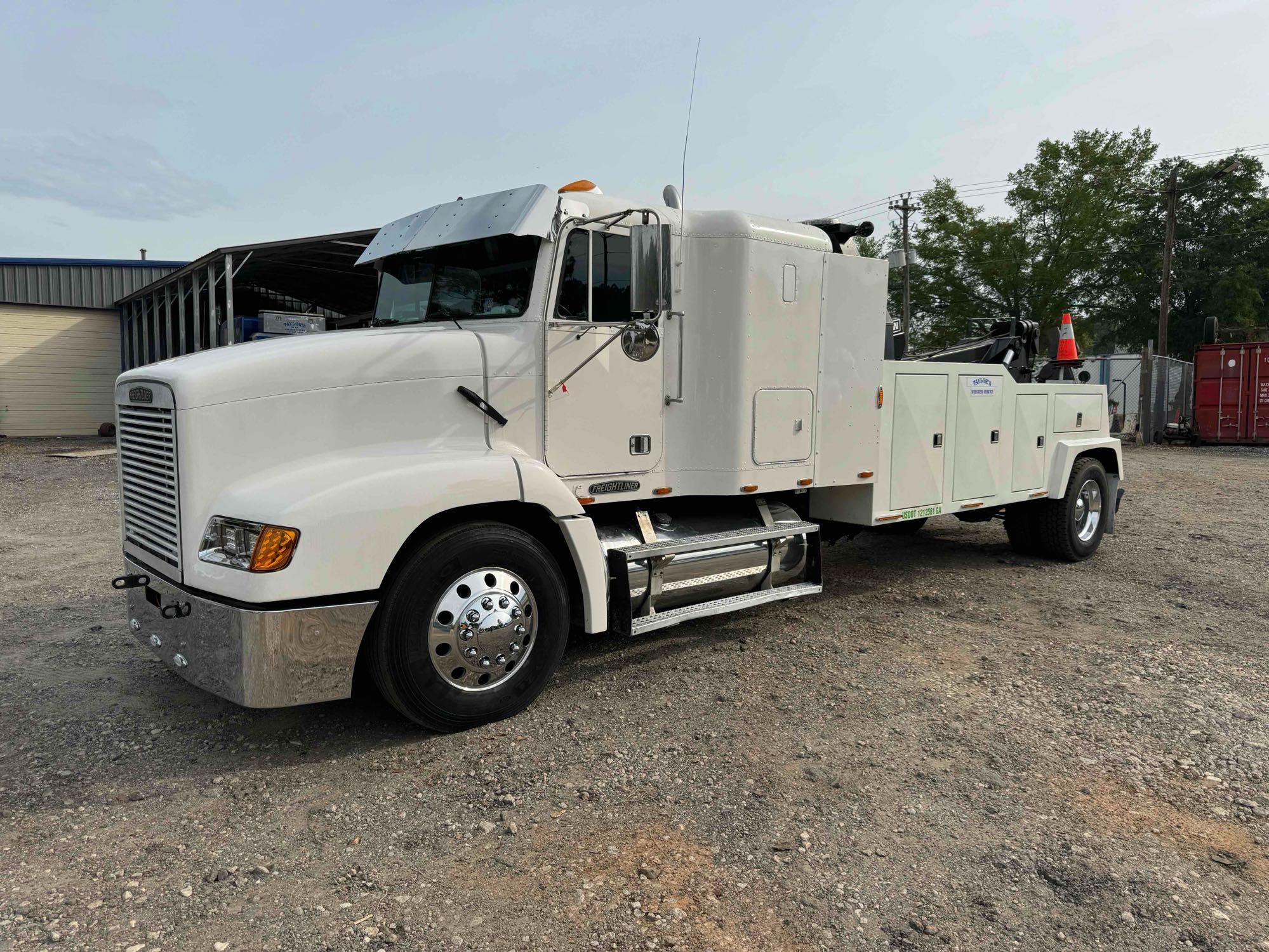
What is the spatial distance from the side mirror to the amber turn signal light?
75.3 inches

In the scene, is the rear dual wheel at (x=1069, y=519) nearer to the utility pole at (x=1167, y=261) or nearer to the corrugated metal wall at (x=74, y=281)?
the utility pole at (x=1167, y=261)

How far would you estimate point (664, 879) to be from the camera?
291cm

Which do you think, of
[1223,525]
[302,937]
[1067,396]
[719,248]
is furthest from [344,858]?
[1223,525]

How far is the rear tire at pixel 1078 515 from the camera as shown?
25.8 ft

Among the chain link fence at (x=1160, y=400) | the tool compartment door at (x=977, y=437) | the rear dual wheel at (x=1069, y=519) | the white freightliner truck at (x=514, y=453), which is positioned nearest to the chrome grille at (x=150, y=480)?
the white freightliner truck at (x=514, y=453)

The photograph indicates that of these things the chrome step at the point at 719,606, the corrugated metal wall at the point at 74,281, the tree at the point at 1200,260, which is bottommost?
the chrome step at the point at 719,606

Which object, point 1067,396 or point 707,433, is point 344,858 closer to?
point 707,433

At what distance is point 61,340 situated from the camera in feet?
80.2

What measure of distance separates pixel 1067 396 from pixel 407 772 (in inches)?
261

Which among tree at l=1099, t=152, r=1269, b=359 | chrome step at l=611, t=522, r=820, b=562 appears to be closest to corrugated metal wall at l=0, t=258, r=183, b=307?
chrome step at l=611, t=522, r=820, b=562

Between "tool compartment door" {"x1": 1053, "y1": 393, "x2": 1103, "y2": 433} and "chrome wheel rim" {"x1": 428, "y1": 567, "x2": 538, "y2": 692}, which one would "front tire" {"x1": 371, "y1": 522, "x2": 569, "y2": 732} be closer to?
"chrome wheel rim" {"x1": 428, "y1": 567, "x2": 538, "y2": 692}

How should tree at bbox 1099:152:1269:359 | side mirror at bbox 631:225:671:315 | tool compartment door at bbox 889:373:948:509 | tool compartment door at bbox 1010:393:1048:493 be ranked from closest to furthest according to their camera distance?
1. side mirror at bbox 631:225:671:315
2. tool compartment door at bbox 889:373:948:509
3. tool compartment door at bbox 1010:393:1048:493
4. tree at bbox 1099:152:1269:359

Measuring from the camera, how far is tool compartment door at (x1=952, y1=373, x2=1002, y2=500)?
6594mm

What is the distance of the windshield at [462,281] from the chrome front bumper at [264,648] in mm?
1760
